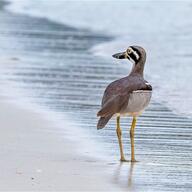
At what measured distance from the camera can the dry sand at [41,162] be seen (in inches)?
331

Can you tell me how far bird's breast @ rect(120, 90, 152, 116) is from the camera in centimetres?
1012

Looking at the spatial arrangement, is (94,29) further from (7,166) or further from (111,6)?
(7,166)

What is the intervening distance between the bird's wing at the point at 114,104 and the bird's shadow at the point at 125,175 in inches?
22.0

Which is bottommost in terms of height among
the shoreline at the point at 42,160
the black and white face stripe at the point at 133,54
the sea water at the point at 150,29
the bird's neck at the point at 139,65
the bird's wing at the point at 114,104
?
the sea water at the point at 150,29

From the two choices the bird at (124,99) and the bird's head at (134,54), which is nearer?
the bird at (124,99)

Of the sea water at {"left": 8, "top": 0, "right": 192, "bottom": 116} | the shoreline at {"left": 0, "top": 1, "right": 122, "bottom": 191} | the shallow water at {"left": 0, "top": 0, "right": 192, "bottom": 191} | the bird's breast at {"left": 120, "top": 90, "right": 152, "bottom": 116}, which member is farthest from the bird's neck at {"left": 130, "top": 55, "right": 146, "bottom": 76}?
the sea water at {"left": 8, "top": 0, "right": 192, "bottom": 116}

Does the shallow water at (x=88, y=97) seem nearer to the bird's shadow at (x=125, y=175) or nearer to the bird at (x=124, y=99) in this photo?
the bird's shadow at (x=125, y=175)

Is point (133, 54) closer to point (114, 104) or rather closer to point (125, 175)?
point (114, 104)

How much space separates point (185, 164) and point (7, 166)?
5.62 feet

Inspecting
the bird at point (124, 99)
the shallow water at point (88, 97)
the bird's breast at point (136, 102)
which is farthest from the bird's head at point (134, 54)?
the shallow water at point (88, 97)

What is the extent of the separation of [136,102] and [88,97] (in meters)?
3.92

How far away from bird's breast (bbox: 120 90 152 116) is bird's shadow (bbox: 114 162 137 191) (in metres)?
0.68

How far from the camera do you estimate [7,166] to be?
9.05 metres

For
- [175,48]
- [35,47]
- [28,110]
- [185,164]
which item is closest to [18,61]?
[35,47]
